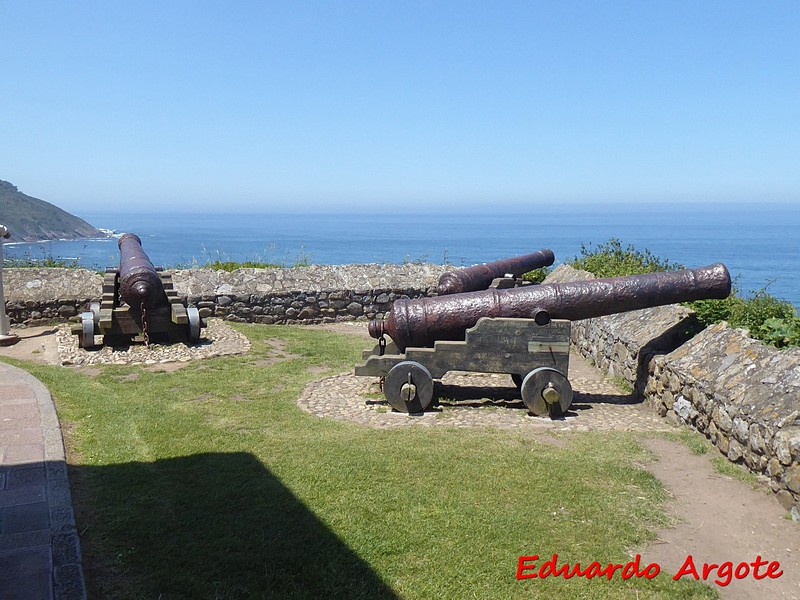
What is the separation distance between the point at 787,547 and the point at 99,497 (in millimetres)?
4630

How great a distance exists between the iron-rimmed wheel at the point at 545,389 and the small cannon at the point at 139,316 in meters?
5.61

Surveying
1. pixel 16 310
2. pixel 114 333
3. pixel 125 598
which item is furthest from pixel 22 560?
pixel 16 310

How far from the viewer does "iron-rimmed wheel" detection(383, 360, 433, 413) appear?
6.93 m

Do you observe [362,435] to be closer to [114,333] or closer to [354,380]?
[354,380]

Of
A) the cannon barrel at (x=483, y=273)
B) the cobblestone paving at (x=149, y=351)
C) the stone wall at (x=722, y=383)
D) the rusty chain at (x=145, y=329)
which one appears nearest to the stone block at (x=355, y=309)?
the cannon barrel at (x=483, y=273)

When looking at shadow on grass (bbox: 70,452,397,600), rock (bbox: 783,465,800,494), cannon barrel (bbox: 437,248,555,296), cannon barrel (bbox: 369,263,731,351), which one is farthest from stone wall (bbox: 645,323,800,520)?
cannon barrel (bbox: 437,248,555,296)

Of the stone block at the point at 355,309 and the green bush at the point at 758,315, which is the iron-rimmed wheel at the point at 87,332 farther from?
the green bush at the point at 758,315

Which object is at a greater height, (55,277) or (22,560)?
(55,277)

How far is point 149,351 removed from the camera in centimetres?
972

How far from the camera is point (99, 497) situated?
455 cm

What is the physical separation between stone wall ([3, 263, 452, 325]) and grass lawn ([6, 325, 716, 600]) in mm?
5765

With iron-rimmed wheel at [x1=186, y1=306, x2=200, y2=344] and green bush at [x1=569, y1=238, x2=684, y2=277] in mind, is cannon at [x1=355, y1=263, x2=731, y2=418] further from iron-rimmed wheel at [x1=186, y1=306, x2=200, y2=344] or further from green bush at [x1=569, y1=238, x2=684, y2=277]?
iron-rimmed wheel at [x1=186, y1=306, x2=200, y2=344]

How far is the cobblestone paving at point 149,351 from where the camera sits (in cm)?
929

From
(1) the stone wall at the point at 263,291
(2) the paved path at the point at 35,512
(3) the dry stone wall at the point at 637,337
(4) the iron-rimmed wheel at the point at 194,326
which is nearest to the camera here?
(2) the paved path at the point at 35,512
